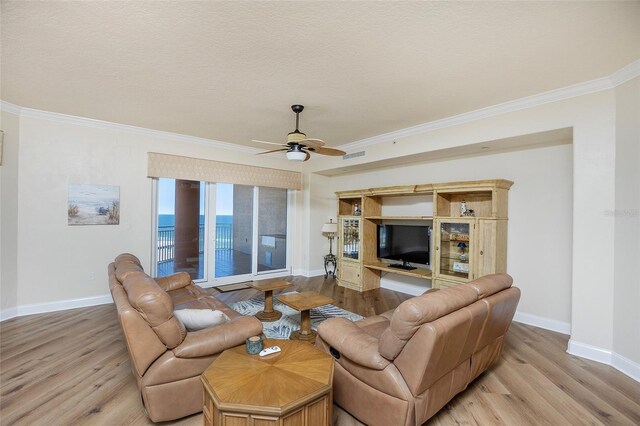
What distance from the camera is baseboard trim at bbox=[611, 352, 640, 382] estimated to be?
2568 mm

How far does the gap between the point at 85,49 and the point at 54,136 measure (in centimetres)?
245

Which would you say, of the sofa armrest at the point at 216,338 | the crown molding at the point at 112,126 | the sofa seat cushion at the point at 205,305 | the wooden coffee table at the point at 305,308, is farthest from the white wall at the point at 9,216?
the wooden coffee table at the point at 305,308

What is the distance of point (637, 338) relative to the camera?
8.52 ft

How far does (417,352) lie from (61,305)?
497cm

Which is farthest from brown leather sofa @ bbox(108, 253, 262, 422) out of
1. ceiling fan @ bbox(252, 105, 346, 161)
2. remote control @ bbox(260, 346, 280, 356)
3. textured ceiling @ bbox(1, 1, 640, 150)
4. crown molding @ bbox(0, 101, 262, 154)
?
crown molding @ bbox(0, 101, 262, 154)

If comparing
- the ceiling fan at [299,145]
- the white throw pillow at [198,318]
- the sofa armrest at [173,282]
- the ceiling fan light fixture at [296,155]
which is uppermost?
the ceiling fan at [299,145]

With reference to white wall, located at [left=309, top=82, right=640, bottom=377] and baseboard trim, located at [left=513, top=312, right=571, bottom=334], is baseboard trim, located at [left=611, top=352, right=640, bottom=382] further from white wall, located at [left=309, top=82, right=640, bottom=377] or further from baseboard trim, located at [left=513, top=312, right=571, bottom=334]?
baseboard trim, located at [left=513, top=312, right=571, bottom=334]

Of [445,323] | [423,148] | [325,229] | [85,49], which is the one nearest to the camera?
[445,323]

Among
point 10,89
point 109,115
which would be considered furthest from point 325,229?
point 10,89

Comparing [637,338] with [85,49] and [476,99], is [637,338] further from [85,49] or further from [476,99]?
[85,49]

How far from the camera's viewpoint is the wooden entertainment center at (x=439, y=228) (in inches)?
155

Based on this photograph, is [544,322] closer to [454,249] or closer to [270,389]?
[454,249]

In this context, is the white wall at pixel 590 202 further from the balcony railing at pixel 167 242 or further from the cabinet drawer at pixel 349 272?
the balcony railing at pixel 167 242

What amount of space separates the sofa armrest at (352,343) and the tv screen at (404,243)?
2.88 m
